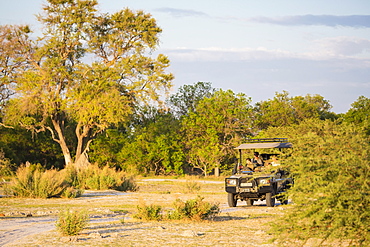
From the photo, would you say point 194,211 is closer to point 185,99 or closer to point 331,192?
point 331,192

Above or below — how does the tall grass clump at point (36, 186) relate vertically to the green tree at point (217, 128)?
below

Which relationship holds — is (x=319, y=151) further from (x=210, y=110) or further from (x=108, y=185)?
(x=210, y=110)

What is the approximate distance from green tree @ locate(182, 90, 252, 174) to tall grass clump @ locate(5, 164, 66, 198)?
84.9 ft

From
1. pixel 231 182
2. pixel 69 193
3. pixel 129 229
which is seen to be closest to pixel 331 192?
pixel 129 229

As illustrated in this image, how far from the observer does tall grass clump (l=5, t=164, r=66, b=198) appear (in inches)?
919

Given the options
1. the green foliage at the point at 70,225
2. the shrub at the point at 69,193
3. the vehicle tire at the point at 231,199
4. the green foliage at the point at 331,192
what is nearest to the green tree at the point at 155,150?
the shrub at the point at 69,193

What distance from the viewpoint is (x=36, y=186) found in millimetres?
23500

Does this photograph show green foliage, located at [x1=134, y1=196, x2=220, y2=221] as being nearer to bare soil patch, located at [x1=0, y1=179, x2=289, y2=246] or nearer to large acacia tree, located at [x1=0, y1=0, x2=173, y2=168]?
bare soil patch, located at [x1=0, y1=179, x2=289, y2=246]

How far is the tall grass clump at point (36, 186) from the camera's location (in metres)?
23.3

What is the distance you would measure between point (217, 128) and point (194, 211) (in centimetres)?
3401

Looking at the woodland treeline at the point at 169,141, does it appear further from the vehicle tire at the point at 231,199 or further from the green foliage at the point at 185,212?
the green foliage at the point at 185,212

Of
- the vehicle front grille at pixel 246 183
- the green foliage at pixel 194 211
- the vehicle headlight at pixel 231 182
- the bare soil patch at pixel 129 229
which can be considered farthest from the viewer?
the vehicle headlight at pixel 231 182

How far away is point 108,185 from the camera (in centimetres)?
2962

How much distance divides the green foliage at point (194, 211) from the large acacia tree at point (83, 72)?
98.3 ft
